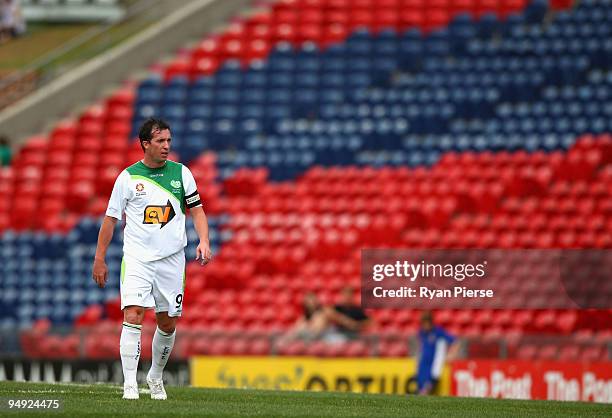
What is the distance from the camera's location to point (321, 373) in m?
15.8

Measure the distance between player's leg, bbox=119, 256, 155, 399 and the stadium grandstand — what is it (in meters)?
8.83

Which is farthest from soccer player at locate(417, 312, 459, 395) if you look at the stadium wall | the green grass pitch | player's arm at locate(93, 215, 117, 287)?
the stadium wall

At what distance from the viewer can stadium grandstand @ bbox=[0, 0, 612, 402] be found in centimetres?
1975

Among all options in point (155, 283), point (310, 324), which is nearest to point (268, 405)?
point (155, 283)

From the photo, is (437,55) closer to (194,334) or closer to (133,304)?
(194,334)

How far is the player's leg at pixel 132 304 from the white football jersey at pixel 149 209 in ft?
0.30

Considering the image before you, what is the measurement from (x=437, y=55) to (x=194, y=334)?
28.6 ft

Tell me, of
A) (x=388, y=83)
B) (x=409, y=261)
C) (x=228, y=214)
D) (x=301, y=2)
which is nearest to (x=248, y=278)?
(x=228, y=214)

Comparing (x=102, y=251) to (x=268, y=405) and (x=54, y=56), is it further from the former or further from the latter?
(x=54, y=56)

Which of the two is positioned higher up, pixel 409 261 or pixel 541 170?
pixel 541 170

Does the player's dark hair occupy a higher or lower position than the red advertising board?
higher

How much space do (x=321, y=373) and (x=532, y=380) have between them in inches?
101

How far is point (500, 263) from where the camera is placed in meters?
15.2

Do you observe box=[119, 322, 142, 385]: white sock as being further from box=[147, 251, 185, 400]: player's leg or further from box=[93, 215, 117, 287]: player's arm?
box=[93, 215, 117, 287]: player's arm
